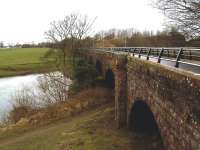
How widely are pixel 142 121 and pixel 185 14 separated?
9.45 meters

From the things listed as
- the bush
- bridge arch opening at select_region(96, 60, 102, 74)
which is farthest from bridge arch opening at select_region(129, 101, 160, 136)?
bridge arch opening at select_region(96, 60, 102, 74)

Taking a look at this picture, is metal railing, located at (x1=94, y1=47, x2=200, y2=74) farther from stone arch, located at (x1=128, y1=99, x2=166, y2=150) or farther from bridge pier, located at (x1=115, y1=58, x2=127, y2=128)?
stone arch, located at (x1=128, y1=99, x2=166, y2=150)

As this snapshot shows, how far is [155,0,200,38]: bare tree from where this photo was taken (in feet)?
70.2

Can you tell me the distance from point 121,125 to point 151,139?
110 inches

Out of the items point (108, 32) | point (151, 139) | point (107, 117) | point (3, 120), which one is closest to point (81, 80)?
point (3, 120)

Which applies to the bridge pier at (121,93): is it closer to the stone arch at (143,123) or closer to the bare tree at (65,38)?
the stone arch at (143,123)

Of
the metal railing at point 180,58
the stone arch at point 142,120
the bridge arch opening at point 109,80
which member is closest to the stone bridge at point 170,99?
the stone arch at point 142,120

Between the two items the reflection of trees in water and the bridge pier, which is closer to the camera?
the bridge pier

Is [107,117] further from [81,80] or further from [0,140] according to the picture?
[81,80]

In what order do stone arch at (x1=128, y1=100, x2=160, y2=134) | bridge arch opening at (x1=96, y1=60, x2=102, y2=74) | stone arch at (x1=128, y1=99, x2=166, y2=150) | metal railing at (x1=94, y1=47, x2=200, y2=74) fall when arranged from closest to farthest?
metal railing at (x1=94, y1=47, x2=200, y2=74)
stone arch at (x1=128, y1=99, x2=166, y2=150)
stone arch at (x1=128, y1=100, x2=160, y2=134)
bridge arch opening at (x1=96, y1=60, x2=102, y2=74)

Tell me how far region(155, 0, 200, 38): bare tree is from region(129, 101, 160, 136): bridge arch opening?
769 cm

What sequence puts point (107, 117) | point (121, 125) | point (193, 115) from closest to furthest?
point (193, 115), point (121, 125), point (107, 117)

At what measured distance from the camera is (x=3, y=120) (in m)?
30.3

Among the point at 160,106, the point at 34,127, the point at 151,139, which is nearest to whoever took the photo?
the point at 160,106
